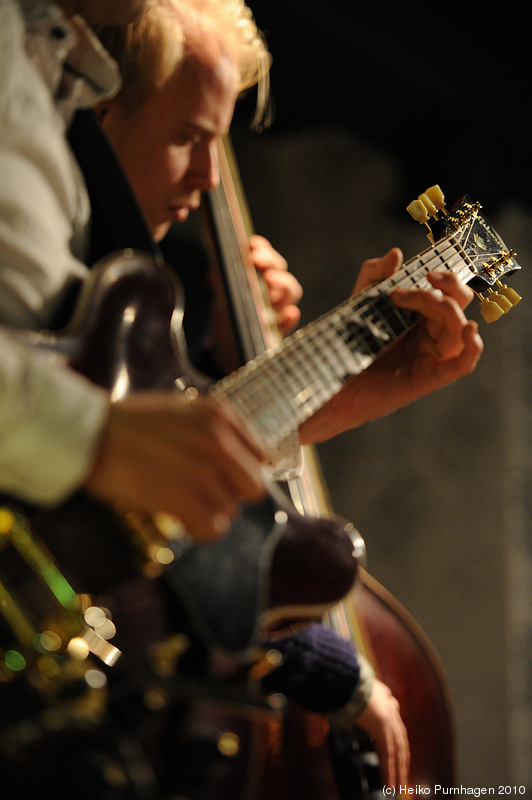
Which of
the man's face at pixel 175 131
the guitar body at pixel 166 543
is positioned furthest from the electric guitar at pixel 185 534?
the man's face at pixel 175 131

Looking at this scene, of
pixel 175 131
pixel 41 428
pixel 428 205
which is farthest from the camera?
pixel 175 131

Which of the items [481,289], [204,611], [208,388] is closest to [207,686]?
[204,611]

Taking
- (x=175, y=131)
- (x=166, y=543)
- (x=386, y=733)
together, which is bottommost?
(x=386, y=733)

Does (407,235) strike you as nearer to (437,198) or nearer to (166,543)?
(437,198)

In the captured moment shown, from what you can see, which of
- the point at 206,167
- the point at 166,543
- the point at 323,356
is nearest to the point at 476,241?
the point at 323,356

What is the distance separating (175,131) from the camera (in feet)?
2.47

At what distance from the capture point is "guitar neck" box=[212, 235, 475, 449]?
1.64ft

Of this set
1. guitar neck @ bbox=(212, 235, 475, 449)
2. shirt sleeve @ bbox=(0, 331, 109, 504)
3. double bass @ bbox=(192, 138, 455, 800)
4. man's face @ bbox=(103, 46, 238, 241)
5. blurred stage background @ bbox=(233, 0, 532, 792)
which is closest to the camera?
shirt sleeve @ bbox=(0, 331, 109, 504)

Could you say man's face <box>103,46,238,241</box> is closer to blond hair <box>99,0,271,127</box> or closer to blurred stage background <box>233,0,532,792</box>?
blond hair <box>99,0,271,127</box>

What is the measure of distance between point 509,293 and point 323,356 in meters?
0.21

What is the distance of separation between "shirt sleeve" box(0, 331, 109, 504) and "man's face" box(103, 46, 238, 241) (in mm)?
443

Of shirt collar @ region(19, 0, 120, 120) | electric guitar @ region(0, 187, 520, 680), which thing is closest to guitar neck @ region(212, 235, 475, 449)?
electric guitar @ region(0, 187, 520, 680)

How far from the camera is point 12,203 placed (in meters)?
0.46

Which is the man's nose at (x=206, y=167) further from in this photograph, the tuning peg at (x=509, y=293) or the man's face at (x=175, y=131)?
the tuning peg at (x=509, y=293)
